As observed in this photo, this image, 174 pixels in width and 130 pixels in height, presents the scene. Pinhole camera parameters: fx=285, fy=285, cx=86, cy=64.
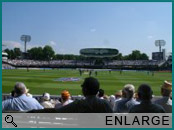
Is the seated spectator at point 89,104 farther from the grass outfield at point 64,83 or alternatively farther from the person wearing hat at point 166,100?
the grass outfield at point 64,83

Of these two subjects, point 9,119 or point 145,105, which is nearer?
point 145,105

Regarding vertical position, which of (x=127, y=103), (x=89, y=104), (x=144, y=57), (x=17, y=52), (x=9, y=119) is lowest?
(x=9, y=119)

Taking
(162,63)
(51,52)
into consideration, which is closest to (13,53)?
(51,52)

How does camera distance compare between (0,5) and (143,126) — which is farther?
(0,5)

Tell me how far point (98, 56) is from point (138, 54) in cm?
5950

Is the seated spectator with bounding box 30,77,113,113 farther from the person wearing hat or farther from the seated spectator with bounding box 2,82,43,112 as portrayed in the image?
the person wearing hat

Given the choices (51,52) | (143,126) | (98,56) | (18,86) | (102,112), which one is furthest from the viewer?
(51,52)

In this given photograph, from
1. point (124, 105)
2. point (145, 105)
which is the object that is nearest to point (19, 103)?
point (124, 105)

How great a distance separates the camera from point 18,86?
5.97 metres

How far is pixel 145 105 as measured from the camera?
500cm

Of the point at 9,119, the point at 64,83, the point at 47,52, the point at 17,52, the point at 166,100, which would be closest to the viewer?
the point at 9,119

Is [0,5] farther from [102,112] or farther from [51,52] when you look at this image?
[51,52]

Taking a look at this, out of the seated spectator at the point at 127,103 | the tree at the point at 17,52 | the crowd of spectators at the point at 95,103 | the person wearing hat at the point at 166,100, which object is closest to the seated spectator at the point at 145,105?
the crowd of spectators at the point at 95,103

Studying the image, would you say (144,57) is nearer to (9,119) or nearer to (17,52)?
(17,52)
